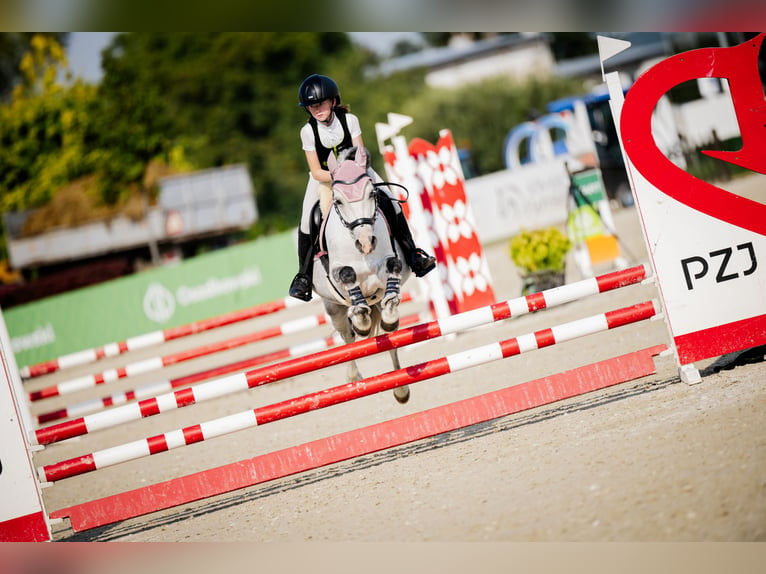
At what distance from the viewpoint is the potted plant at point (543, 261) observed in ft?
25.0

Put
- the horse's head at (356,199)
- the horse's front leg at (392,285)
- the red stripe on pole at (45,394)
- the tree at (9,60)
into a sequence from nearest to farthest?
the horse's head at (356,199)
the horse's front leg at (392,285)
the red stripe on pole at (45,394)
the tree at (9,60)

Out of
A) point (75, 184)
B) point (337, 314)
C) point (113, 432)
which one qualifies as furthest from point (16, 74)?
point (337, 314)

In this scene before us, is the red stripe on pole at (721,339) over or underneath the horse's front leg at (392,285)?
underneath

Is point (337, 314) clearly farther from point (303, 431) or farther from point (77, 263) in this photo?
point (77, 263)

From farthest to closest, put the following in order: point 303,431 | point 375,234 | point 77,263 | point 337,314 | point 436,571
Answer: point 77,263 → point 303,431 → point 337,314 → point 375,234 → point 436,571

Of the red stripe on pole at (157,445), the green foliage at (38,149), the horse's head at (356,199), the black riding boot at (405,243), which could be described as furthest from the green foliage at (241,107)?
the horse's head at (356,199)

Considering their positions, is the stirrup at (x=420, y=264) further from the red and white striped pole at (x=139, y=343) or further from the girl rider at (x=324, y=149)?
the red and white striped pole at (x=139, y=343)

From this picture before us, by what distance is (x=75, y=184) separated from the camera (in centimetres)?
3284

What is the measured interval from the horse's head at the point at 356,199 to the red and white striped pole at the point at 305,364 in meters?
0.52

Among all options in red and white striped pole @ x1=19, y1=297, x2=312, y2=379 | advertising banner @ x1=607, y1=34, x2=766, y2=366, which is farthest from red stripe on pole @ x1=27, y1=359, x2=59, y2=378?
advertising banner @ x1=607, y1=34, x2=766, y2=366

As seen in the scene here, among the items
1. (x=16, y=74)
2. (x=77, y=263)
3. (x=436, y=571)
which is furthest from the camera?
(x=16, y=74)

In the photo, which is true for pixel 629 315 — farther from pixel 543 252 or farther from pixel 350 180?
pixel 543 252

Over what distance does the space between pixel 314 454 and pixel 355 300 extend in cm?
87

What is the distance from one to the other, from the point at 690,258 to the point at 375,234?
5.35 ft
